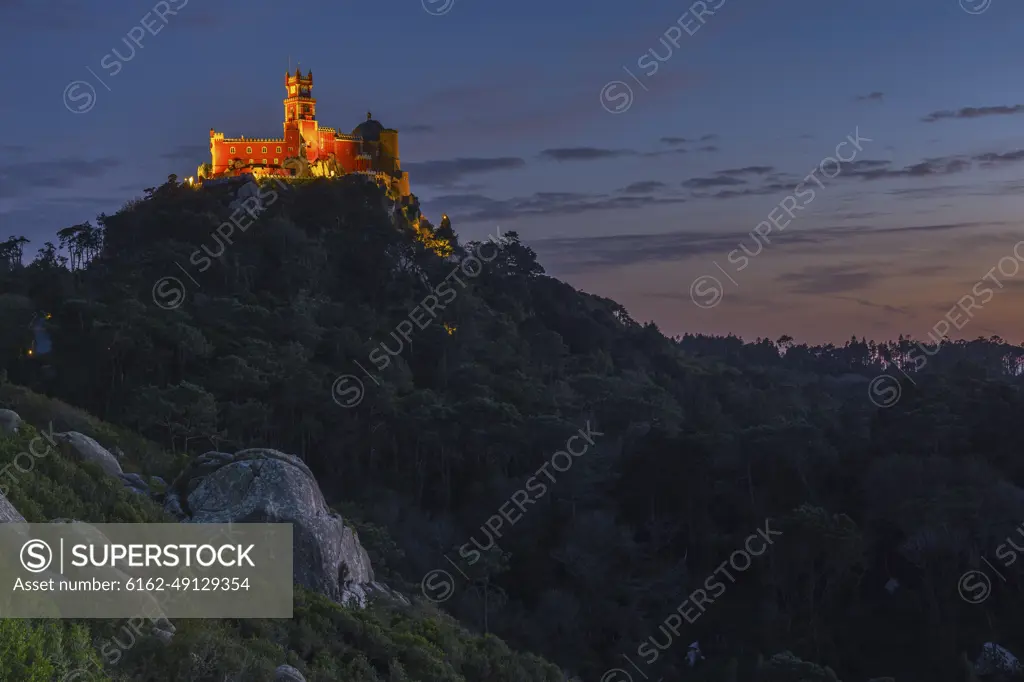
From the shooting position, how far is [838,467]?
149 feet

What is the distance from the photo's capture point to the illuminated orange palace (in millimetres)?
78812

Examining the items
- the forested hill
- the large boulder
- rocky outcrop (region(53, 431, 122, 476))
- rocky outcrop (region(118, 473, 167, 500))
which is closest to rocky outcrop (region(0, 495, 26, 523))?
the large boulder

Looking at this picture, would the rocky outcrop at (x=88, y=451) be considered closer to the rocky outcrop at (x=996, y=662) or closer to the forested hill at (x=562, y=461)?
the forested hill at (x=562, y=461)

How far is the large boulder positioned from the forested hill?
596 cm

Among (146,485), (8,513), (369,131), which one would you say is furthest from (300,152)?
(8,513)

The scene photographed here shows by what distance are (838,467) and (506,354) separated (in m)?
24.4

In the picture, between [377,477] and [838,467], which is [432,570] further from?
[838,467]

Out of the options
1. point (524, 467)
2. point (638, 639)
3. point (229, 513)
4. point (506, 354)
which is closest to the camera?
point (229, 513)

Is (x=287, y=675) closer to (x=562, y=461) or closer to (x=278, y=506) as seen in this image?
(x=278, y=506)

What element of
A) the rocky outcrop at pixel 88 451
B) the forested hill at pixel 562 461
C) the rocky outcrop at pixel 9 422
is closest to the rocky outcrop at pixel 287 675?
the rocky outcrop at pixel 9 422

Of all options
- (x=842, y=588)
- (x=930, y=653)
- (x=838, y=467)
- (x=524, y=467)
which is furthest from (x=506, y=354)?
(x=930, y=653)

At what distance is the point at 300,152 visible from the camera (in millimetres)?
79250

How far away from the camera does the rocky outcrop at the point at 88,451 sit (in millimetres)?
18172

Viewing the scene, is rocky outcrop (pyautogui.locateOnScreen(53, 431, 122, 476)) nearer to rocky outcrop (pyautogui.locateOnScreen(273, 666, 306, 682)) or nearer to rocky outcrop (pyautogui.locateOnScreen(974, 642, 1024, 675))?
rocky outcrop (pyautogui.locateOnScreen(273, 666, 306, 682))
